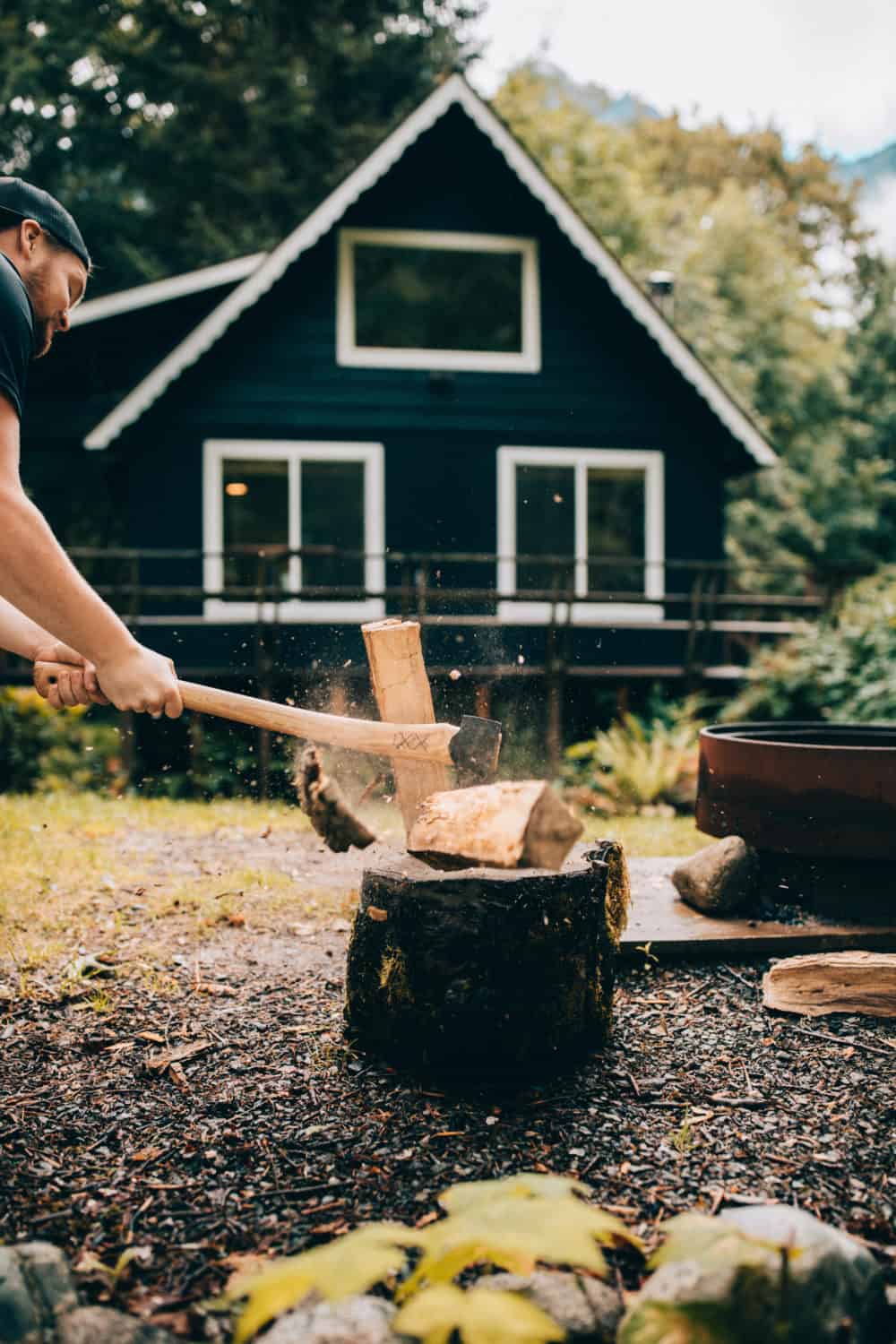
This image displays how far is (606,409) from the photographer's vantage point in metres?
13.1

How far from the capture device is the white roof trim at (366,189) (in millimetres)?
11617

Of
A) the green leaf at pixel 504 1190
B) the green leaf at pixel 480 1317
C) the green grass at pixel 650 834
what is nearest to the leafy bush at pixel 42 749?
the green grass at pixel 650 834

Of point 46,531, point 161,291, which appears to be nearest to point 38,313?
point 46,531

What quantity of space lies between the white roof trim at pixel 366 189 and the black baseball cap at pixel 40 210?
9107 millimetres

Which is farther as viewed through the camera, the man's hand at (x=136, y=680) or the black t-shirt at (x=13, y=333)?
the man's hand at (x=136, y=680)

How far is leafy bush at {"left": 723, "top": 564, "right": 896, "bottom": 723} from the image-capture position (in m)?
9.45

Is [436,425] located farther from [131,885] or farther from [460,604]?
[131,885]

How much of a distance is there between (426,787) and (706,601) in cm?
855

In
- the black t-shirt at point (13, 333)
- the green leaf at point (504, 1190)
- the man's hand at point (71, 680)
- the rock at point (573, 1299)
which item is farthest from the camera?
the man's hand at point (71, 680)

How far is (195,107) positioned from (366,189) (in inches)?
550

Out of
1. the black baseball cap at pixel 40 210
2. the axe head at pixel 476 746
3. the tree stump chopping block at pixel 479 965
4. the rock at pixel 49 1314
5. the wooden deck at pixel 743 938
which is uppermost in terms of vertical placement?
the black baseball cap at pixel 40 210

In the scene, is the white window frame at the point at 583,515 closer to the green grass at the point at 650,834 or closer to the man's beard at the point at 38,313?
the green grass at the point at 650,834

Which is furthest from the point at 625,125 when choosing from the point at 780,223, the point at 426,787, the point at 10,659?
the point at 426,787

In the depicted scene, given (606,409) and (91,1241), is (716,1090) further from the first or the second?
(606,409)
